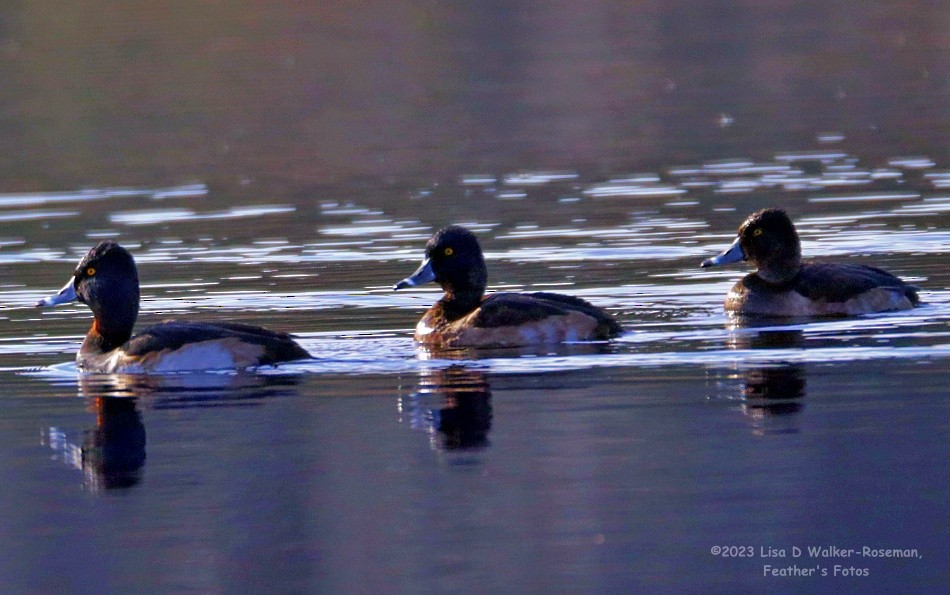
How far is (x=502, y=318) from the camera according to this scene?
48.6ft

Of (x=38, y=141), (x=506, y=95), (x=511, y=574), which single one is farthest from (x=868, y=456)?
(x=506, y=95)

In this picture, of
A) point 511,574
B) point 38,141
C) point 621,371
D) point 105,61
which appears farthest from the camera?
point 105,61

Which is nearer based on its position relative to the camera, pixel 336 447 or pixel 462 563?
pixel 462 563

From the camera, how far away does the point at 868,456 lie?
1058 cm

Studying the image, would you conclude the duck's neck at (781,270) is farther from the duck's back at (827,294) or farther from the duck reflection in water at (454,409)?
the duck reflection in water at (454,409)

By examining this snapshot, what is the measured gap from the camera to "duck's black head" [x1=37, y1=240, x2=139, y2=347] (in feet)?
48.2

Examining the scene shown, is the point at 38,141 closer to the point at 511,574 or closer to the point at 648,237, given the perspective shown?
the point at 648,237

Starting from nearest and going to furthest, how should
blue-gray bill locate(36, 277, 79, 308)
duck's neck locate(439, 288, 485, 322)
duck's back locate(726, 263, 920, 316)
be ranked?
blue-gray bill locate(36, 277, 79, 308) < duck's back locate(726, 263, 920, 316) < duck's neck locate(439, 288, 485, 322)

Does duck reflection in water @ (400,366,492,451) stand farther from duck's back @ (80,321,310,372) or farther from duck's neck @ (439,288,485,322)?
duck's neck @ (439,288,485,322)

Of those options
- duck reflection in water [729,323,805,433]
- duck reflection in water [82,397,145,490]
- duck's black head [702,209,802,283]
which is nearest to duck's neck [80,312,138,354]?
duck reflection in water [82,397,145,490]

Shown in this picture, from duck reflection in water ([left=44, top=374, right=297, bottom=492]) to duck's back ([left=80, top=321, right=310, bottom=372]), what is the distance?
114 mm

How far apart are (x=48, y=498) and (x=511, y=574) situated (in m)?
3.05

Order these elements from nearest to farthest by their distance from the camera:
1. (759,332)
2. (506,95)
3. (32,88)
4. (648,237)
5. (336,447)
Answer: (336,447), (759,332), (648,237), (506,95), (32,88)

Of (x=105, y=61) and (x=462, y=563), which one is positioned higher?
(x=105, y=61)
